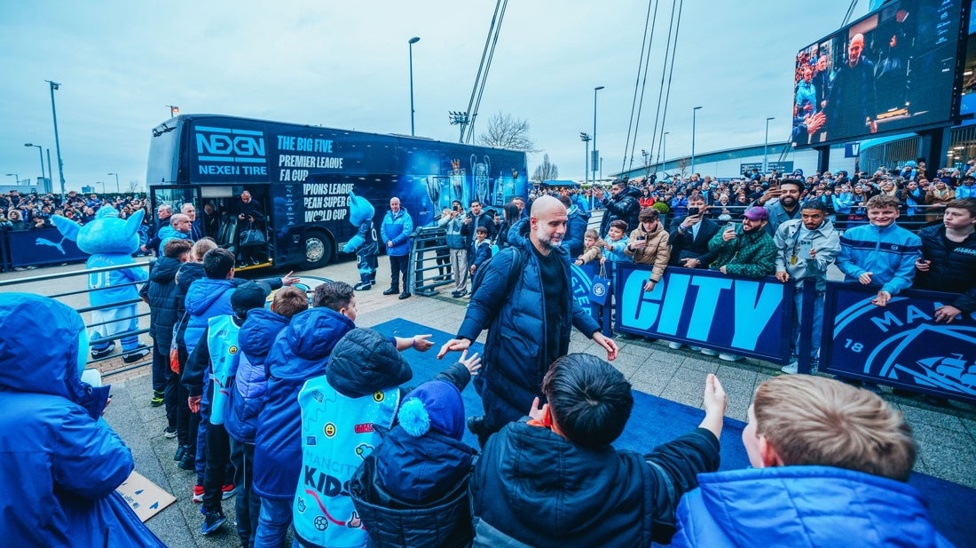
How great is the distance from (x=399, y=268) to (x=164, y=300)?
554 centimetres

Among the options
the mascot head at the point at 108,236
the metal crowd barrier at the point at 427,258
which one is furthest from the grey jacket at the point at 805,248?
the mascot head at the point at 108,236

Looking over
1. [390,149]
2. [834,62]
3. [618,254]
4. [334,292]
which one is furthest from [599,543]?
[834,62]

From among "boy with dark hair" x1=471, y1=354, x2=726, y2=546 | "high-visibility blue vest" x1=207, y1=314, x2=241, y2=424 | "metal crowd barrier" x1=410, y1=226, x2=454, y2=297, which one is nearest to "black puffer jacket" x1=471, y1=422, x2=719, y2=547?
"boy with dark hair" x1=471, y1=354, x2=726, y2=546

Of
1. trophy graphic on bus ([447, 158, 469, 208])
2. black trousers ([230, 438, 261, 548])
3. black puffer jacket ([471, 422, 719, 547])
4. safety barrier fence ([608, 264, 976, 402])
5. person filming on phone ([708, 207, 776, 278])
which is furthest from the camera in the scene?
trophy graphic on bus ([447, 158, 469, 208])

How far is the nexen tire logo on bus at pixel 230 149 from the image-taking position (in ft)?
31.9

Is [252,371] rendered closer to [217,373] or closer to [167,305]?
[217,373]

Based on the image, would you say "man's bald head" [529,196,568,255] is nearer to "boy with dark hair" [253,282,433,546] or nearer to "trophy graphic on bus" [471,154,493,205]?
"boy with dark hair" [253,282,433,546]

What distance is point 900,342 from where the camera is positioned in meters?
4.45

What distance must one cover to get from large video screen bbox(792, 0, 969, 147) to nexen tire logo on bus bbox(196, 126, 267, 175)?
761 inches

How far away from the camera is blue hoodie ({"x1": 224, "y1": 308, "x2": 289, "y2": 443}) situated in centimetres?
248

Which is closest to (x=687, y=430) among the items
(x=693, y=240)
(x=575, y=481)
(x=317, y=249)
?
(x=693, y=240)

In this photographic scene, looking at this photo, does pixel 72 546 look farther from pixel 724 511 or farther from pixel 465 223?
pixel 465 223

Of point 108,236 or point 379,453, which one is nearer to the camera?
point 379,453

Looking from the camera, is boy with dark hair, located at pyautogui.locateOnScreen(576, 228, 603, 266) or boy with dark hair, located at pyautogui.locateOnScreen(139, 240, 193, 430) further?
boy with dark hair, located at pyautogui.locateOnScreen(576, 228, 603, 266)
